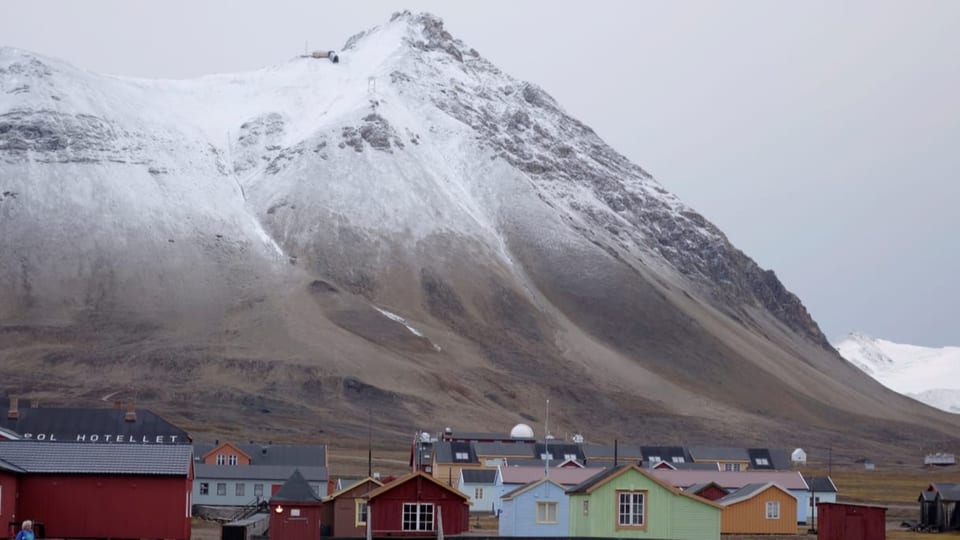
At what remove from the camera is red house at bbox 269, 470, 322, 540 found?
6322 centimetres

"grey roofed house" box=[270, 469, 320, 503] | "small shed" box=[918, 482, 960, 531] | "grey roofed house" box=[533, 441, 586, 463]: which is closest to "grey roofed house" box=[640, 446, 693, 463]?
"grey roofed house" box=[533, 441, 586, 463]

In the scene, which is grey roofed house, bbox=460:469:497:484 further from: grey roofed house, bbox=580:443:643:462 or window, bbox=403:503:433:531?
window, bbox=403:503:433:531

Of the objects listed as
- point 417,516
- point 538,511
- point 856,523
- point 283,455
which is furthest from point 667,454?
point 417,516

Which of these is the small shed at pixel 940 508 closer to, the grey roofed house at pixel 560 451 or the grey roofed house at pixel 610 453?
the grey roofed house at pixel 560 451

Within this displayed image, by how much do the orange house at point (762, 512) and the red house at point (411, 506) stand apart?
18383 millimetres

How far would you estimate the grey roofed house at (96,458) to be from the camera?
2346 inches

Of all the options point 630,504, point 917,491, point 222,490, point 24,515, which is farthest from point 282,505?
point 917,491

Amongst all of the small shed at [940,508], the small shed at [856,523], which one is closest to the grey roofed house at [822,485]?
the small shed at [940,508]

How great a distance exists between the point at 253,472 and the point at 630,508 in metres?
36.9

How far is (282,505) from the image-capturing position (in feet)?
208

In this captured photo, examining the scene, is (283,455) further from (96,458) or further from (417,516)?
(96,458)

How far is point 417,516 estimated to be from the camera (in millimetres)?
67750

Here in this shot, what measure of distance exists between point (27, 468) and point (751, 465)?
73154 mm

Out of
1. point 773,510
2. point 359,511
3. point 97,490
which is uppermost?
point 97,490
